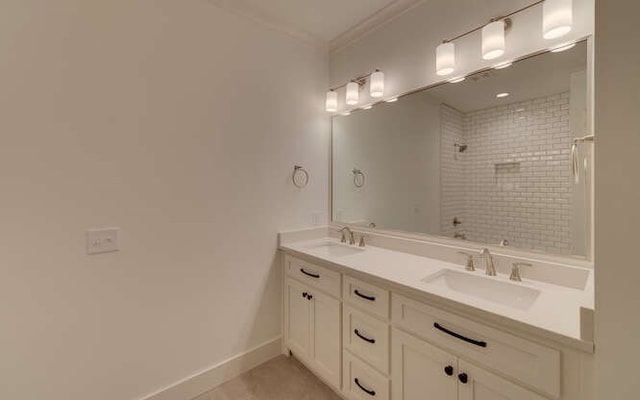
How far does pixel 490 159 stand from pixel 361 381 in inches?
58.4

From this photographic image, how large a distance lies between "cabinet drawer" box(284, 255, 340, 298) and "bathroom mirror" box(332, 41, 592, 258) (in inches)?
26.0

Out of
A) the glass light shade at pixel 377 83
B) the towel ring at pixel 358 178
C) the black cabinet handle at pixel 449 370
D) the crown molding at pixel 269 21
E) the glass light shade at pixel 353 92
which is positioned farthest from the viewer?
the towel ring at pixel 358 178

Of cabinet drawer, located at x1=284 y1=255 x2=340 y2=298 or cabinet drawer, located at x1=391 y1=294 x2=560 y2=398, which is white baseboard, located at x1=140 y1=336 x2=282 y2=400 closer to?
cabinet drawer, located at x1=284 y1=255 x2=340 y2=298

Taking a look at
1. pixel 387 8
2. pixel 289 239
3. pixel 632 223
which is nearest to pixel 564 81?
pixel 632 223

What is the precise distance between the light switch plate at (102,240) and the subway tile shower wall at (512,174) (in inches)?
78.1

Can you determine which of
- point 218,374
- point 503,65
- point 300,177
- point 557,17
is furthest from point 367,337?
point 557,17

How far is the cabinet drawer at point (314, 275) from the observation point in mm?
1744

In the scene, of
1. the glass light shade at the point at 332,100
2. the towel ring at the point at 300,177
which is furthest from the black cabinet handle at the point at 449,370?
the glass light shade at the point at 332,100

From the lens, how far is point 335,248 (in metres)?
2.34

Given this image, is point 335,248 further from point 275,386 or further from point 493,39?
point 493,39

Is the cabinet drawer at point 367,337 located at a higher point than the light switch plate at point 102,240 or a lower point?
lower

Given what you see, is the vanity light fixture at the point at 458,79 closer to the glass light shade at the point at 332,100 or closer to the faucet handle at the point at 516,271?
the glass light shade at the point at 332,100

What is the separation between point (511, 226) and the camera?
5.08 feet

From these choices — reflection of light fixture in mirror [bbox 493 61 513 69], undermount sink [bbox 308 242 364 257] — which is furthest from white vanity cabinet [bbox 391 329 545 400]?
reflection of light fixture in mirror [bbox 493 61 513 69]
